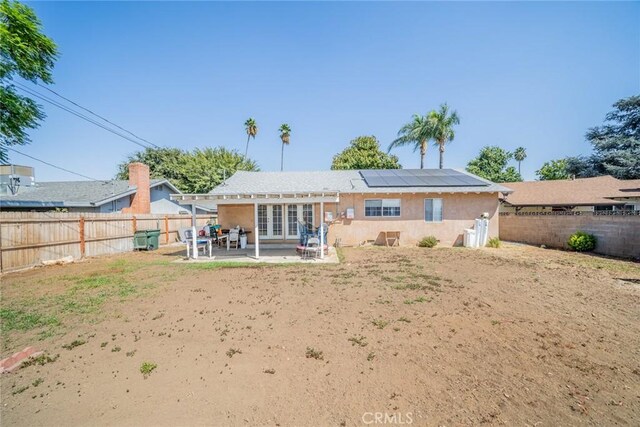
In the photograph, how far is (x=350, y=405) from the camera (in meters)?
2.79

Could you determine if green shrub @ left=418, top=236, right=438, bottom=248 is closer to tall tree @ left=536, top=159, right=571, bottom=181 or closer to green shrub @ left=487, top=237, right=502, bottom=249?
green shrub @ left=487, top=237, right=502, bottom=249

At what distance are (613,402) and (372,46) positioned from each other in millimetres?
13021

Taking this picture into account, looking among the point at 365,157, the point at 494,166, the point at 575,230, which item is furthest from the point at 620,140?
the point at 494,166

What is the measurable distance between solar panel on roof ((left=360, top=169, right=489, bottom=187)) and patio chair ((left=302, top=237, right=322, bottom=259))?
16.9ft

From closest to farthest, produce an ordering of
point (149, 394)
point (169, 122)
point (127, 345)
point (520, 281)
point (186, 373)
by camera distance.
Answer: point (149, 394), point (186, 373), point (127, 345), point (520, 281), point (169, 122)

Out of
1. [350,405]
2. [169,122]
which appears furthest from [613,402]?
[169,122]

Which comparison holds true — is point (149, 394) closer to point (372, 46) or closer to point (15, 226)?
point (15, 226)

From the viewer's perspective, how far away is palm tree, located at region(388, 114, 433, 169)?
23812mm

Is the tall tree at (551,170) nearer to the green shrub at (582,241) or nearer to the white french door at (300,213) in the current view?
the green shrub at (582,241)

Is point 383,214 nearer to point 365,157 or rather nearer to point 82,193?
point 82,193

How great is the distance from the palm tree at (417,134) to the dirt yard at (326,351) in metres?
18.4

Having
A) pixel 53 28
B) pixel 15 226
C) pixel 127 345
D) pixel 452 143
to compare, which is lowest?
pixel 127 345

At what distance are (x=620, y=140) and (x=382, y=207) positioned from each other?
18703 millimetres

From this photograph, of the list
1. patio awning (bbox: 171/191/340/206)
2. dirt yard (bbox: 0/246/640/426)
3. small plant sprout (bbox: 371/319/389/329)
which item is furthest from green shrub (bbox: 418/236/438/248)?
small plant sprout (bbox: 371/319/389/329)
